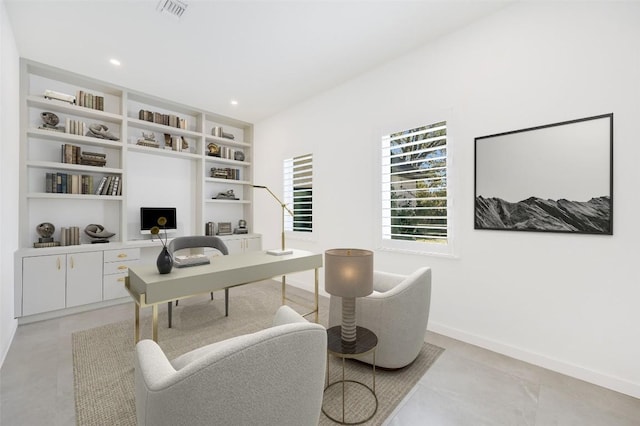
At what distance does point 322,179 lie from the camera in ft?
12.7

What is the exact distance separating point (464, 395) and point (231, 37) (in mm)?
3587

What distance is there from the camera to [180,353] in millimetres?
2295

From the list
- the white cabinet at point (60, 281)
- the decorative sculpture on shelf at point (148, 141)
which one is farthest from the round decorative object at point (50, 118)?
the white cabinet at point (60, 281)

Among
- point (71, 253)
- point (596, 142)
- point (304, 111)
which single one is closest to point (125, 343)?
point (71, 253)

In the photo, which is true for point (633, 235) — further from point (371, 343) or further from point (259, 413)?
point (259, 413)

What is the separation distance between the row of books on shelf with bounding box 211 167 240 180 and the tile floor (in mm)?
3123

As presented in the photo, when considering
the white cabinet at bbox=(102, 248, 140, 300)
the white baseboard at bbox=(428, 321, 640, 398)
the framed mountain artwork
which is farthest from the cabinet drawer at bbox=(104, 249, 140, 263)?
the framed mountain artwork

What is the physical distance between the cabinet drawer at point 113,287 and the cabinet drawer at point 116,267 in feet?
0.16

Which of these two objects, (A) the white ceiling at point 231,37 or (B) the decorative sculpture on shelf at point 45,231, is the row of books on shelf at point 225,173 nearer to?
(A) the white ceiling at point 231,37

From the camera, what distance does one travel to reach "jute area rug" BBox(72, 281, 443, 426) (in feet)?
5.30

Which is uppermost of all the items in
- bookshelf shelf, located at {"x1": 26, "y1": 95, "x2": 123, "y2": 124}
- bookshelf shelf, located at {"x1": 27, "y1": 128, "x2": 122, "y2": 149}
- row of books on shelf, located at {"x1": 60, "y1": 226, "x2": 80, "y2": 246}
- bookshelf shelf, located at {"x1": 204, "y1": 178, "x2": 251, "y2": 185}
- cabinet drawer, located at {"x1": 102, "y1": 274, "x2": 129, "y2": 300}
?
bookshelf shelf, located at {"x1": 26, "y1": 95, "x2": 123, "y2": 124}

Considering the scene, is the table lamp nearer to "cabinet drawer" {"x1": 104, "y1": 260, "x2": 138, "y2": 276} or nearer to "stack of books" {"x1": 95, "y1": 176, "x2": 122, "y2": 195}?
"cabinet drawer" {"x1": 104, "y1": 260, "x2": 138, "y2": 276}

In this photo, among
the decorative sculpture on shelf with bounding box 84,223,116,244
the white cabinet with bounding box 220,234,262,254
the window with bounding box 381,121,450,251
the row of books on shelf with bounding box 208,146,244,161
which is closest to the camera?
the window with bounding box 381,121,450,251

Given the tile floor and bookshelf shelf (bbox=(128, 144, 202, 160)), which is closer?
the tile floor
